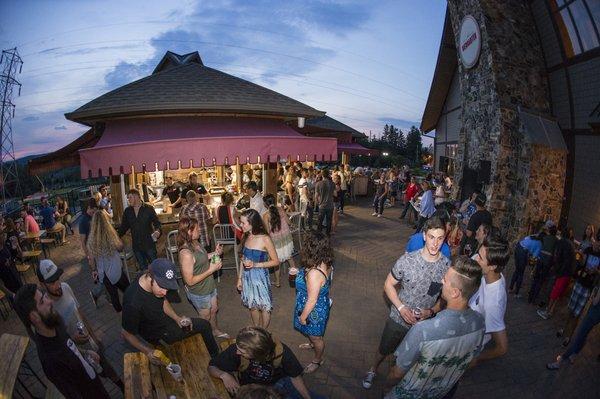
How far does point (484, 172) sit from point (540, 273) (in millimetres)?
3944

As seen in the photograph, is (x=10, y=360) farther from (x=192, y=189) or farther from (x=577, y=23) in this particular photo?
(x=577, y=23)

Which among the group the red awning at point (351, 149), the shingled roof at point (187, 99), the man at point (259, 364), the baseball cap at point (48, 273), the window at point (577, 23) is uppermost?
the window at point (577, 23)

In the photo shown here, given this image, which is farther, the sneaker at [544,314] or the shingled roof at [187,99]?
the shingled roof at [187,99]

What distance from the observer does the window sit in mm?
6719

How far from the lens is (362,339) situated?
4410mm

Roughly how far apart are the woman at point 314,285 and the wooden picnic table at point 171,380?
1.07 meters

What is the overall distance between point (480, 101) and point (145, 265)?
974 centimetres

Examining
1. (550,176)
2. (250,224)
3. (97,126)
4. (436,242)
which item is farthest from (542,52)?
(97,126)

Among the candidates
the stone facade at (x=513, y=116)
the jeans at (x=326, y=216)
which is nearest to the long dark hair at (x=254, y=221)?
the jeans at (x=326, y=216)

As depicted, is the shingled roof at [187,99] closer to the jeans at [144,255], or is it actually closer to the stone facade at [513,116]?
the jeans at [144,255]

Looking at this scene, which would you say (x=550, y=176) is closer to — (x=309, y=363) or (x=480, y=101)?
(x=480, y=101)

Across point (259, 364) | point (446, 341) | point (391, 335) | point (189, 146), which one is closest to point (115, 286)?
point (189, 146)

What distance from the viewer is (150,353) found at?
2.76 m

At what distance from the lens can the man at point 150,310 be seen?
9.29ft
